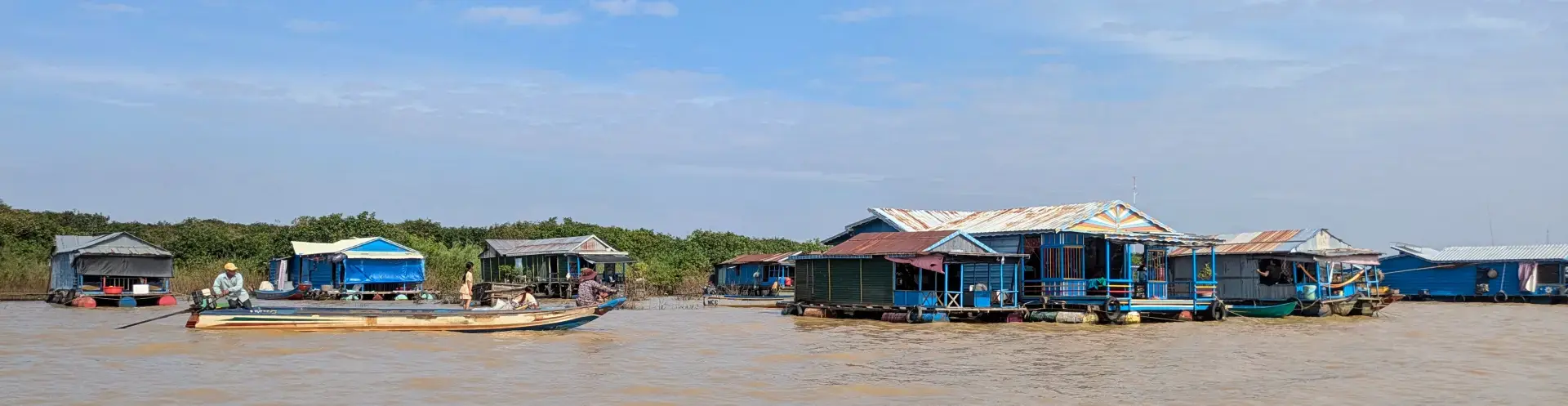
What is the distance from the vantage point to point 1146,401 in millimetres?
12219

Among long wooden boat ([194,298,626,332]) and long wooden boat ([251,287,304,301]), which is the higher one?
long wooden boat ([194,298,626,332])

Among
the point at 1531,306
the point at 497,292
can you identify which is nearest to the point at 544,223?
the point at 497,292

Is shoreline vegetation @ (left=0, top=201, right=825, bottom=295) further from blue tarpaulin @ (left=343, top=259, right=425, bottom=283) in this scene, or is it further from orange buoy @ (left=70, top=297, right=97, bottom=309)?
orange buoy @ (left=70, top=297, right=97, bottom=309)

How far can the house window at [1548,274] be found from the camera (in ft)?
125

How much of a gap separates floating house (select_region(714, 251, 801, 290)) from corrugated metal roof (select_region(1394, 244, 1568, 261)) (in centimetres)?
2265

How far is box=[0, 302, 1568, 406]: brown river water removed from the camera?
40.6ft

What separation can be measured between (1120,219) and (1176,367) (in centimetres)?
1203

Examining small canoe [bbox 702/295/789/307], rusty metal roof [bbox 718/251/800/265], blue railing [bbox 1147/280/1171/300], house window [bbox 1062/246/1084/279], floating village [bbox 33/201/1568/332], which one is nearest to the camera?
floating village [bbox 33/201/1568/332]

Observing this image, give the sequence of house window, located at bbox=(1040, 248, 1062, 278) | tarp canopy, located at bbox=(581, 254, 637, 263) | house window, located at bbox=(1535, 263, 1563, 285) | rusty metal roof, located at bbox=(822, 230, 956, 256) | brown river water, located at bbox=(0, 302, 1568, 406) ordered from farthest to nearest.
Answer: tarp canopy, located at bbox=(581, 254, 637, 263), house window, located at bbox=(1535, 263, 1563, 285), house window, located at bbox=(1040, 248, 1062, 278), rusty metal roof, located at bbox=(822, 230, 956, 256), brown river water, located at bbox=(0, 302, 1568, 406)

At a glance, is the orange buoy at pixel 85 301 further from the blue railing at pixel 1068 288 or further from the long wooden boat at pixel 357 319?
the blue railing at pixel 1068 288

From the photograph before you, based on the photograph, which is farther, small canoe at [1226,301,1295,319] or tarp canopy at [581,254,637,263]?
tarp canopy at [581,254,637,263]

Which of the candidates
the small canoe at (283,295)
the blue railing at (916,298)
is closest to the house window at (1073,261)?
the blue railing at (916,298)

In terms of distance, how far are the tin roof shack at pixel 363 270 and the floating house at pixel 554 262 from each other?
13.4 feet

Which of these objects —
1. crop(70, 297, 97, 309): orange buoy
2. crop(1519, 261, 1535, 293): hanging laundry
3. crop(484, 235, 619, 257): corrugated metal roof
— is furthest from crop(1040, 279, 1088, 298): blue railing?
crop(70, 297, 97, 309): orange buoy
